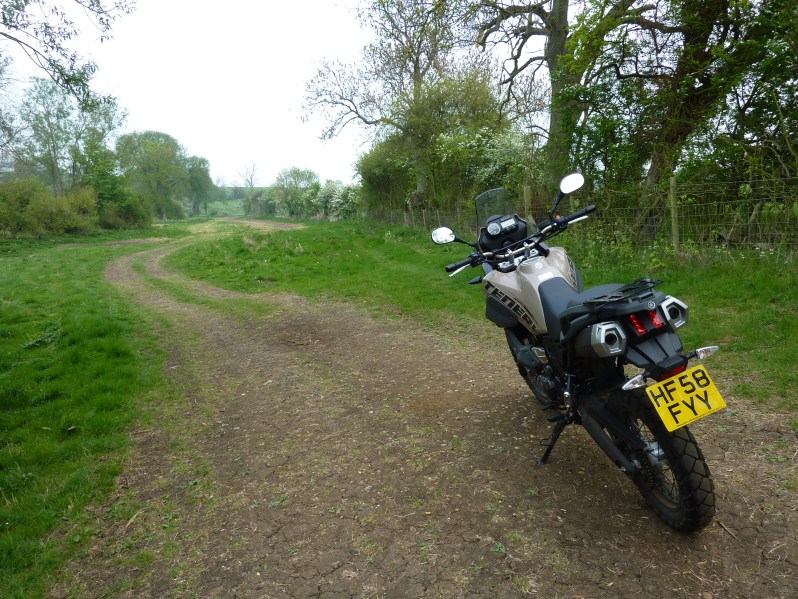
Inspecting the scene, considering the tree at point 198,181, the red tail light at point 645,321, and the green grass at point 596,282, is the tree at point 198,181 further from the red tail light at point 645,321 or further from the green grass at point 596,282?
the red tail light at point 645,321

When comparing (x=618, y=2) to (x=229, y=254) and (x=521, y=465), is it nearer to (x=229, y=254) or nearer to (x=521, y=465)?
(x=521, y=465)

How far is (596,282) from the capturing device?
26.8ft

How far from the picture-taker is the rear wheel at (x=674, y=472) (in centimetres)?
230

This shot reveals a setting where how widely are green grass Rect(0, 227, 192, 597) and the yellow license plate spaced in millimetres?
3202

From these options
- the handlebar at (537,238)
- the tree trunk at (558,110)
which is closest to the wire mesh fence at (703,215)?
the tree trunk at (558,110)

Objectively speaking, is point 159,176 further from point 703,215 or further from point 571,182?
point 571,182

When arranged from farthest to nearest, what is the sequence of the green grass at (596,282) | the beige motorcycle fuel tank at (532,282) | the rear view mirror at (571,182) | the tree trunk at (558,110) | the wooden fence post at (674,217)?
1. the tree trunk at (558,110)
2. the wooden fence post at (674,217)
3. the green grass at (596,282)
4. the rear view mirror at (571,182)
5. the beige motorcycle fuel tank at (532,282)

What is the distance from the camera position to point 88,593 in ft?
8.35

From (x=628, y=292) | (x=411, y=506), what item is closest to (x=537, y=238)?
(x=628, y=292)

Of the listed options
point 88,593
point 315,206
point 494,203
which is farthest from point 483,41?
point 315,206

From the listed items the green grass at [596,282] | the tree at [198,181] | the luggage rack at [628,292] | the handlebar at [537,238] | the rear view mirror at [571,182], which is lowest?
the green grass at [596,282]

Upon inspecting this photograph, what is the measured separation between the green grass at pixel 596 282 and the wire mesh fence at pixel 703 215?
0.24m

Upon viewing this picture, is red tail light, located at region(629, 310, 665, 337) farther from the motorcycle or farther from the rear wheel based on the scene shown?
the rear wheel

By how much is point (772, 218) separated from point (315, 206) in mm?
41173
